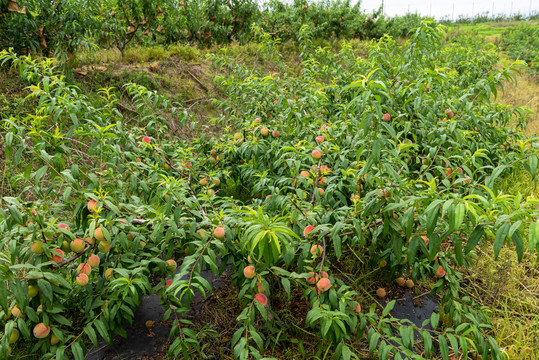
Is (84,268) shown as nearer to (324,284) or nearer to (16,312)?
(16,312)

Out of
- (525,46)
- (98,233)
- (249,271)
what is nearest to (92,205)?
(98,233)

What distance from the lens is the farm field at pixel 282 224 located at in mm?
1408

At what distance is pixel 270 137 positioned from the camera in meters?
2.67

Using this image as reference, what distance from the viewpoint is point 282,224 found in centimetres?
135

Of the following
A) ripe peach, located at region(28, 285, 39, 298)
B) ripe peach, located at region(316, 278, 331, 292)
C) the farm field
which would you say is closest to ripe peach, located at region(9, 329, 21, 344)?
the farm field

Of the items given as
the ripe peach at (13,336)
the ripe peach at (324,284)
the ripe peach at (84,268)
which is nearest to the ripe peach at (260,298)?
the ripe peach at (324,284)

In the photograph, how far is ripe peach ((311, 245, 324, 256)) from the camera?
5.36 ft

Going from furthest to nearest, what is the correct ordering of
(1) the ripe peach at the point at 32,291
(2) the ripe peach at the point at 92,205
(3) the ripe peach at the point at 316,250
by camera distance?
(3) the ripe peach at the point at 316,250 < (2) the ripe peach at the point at 92,205 < (1) the ripe peach at the point at 32,291

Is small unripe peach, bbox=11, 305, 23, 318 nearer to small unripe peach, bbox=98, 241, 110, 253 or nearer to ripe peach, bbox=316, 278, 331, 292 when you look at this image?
small unripe peach, bbox=98, 241, 110, 253

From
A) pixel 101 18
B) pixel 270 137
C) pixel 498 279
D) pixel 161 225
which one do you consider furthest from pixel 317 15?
pixel 161 225

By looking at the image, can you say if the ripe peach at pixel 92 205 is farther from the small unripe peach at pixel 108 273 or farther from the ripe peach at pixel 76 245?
the small unripe peach at pixel 108 273

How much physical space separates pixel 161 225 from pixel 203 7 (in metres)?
7.01

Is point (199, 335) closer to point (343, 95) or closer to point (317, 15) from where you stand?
point (343, 95)

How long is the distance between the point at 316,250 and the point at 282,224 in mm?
385
